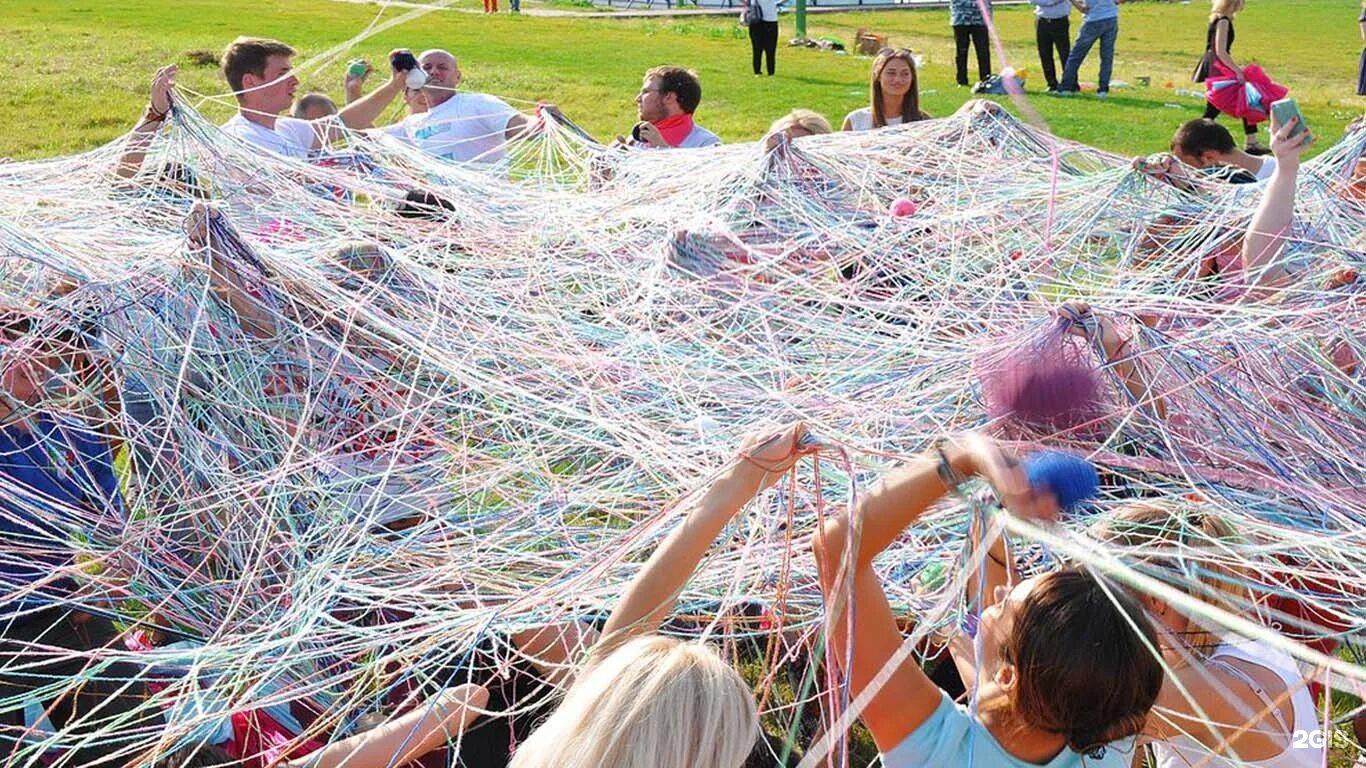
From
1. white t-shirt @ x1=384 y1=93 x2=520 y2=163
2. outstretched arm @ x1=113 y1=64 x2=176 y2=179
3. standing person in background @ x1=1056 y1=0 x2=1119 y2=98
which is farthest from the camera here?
standing person in background @ x1=1056 y1=0 x2=1119 y2=98

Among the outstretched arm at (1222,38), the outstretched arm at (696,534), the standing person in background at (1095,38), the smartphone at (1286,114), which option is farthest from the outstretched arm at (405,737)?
the standing person in background at (1095,38)

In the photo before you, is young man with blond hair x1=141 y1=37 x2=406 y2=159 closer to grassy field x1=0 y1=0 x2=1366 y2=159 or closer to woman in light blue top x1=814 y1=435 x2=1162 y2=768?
grassy field x1=0 y1=0 x2=1366 y2=159

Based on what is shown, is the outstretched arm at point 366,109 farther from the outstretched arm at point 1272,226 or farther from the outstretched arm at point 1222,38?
the outstretched arm at point 1222,38

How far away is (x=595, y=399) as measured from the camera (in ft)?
12.2

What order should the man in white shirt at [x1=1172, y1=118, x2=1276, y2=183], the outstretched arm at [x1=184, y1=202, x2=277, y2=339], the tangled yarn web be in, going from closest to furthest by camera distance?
the tangled yarn web < the outstretched arm at [x1=184, y1=202, x2=277, y2=339] < the man in white shirt at [x1=1172, y1=118, x2=1276, y2=183]

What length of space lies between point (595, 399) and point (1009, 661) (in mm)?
1880

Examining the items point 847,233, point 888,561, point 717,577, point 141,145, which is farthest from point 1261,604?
point 141,145

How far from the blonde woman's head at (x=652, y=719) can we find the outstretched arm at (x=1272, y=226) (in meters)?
2.90

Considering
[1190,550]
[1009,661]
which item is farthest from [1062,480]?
[1190,550]

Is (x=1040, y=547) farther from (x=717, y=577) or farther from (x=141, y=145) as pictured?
(x=141, y=145)

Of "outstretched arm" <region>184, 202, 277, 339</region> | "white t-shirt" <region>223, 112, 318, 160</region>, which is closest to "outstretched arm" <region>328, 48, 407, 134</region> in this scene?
"white t-shirt" <region>223, 112, 318, 160</region>

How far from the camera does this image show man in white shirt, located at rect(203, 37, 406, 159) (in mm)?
5922

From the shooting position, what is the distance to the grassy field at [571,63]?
1112 centimetres

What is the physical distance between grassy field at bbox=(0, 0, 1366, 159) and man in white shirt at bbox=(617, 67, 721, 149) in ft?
7.64
